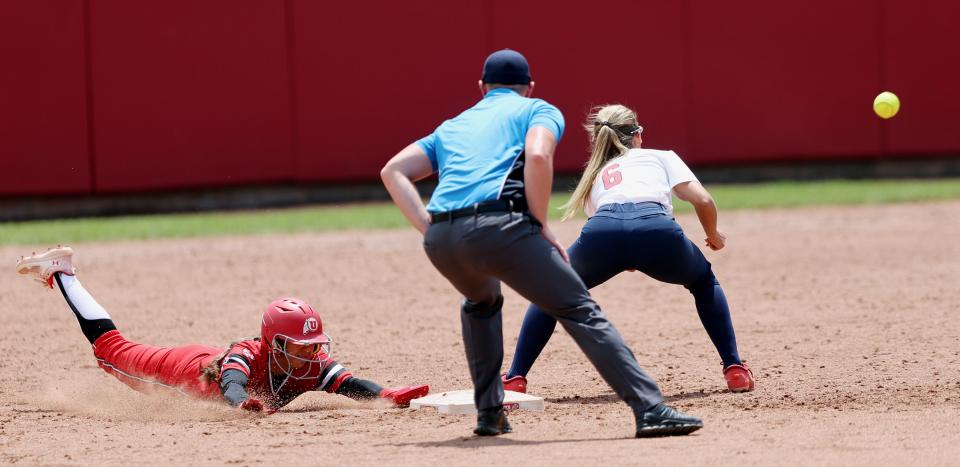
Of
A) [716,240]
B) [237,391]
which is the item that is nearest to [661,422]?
[716,240]

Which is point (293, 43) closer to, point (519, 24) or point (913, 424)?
point (519, 24)

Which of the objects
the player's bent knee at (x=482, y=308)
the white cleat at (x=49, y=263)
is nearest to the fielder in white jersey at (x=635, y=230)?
the player's bent knee at (x=482, y=308)

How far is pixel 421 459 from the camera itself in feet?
16.9

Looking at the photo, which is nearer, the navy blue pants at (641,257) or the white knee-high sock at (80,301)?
the navy blue pants at (641,257)

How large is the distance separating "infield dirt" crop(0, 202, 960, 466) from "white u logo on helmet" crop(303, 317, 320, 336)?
43 centimetres

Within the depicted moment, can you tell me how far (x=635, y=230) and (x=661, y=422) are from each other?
1228 mm

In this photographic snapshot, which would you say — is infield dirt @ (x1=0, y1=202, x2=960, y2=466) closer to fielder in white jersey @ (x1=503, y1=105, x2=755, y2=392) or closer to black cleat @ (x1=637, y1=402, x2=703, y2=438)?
black cleat @ (x1=637, y1=402, x2=703, y2=438)

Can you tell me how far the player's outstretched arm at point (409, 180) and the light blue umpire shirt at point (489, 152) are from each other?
6cm

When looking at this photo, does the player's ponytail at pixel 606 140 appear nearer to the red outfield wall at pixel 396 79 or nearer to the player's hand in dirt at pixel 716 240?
the player's hand in dirt at pixel 716 240

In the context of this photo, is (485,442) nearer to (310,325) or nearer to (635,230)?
(310,325)

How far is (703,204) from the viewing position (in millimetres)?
6223

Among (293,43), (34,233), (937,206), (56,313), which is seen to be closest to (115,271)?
(56,313)

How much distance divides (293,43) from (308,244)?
14.1 ft

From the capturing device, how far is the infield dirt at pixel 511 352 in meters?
5.38
